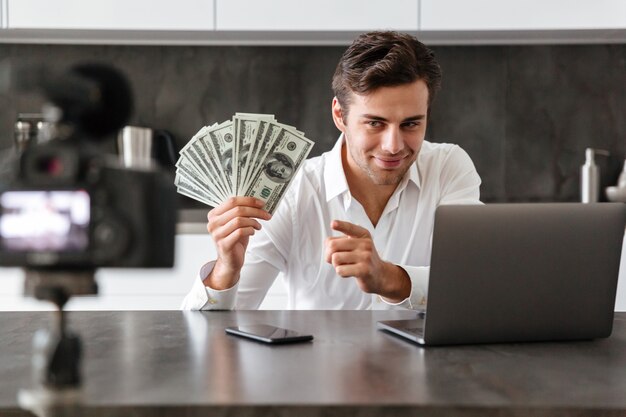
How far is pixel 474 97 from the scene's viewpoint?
3.76m

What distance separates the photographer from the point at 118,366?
120 centimetres

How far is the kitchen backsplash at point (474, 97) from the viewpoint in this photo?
3.75 meters

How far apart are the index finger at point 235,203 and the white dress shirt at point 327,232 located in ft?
1.26

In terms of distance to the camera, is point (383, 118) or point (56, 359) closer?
point (56, 359)

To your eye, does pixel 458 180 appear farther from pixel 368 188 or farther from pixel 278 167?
pixel 278 167

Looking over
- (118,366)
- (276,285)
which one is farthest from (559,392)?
Answer: (276,285)

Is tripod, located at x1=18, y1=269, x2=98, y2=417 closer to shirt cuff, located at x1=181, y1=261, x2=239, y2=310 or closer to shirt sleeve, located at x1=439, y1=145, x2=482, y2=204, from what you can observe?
shirt cuff, located at x1=181, y1=261, x2=239, y2=310

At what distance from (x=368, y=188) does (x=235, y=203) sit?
2.10 feet

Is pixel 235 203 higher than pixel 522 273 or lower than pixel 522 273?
higher

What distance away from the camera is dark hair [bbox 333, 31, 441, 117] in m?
2.13

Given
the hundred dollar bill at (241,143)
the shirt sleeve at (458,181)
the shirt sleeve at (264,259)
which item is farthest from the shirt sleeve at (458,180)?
the hundred dollar bill at (241,143)
